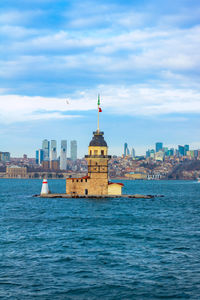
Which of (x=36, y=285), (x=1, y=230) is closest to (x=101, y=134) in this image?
(x=1, y=230)

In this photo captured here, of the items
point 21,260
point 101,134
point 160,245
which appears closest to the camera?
point 21,260

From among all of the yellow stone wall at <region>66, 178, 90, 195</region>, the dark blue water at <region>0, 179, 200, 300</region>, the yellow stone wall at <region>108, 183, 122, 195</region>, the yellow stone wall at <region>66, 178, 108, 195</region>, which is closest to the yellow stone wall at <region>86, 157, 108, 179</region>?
the yellow stone wall at <region>66, 178, 108, 195</region>

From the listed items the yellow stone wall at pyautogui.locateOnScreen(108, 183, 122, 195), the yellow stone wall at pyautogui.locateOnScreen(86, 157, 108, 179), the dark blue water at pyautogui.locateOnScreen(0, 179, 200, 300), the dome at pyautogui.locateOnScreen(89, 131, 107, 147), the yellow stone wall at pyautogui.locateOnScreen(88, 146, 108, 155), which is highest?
the dome at pyautogui.locateOnScreen(89, 131, 107, 147)

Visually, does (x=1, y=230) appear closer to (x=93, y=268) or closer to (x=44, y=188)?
(x=93, y=268)

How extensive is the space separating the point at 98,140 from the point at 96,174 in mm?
6030

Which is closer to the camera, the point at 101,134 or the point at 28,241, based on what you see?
the point at 28,241

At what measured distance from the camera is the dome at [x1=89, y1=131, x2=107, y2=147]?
82.2 metres

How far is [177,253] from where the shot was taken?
3319 centimetres

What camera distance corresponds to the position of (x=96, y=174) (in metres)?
80.9

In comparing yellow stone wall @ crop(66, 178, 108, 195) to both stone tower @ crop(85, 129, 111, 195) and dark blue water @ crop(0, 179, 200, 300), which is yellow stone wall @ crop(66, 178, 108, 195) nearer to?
stone tower @ crop(85, 129, 111, 195)

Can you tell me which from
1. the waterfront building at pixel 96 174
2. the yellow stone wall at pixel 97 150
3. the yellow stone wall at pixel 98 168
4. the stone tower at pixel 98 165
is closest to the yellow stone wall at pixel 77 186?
the waterfront building at pixel 96 174

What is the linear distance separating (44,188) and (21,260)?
63.0 m

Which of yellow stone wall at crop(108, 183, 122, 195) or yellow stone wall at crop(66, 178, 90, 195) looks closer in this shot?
yellow stone wall at crop(66, 178, 90, 195)

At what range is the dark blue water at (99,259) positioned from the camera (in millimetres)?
24375
